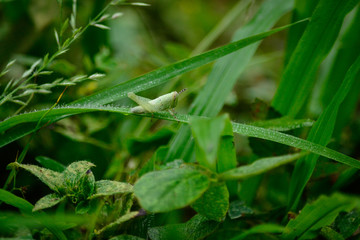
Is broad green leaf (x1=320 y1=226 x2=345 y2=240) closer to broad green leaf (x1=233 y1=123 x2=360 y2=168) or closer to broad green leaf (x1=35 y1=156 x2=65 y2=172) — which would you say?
broad green leaf (x1=233 y1=123 x2=360 y2=168)

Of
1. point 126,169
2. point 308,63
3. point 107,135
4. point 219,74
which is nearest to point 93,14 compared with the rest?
point 107,135

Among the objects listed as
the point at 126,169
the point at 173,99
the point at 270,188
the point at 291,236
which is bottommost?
the point at 270,188

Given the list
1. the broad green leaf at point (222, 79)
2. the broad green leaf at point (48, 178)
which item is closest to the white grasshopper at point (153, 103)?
the broad green leaf at point (222, 79)

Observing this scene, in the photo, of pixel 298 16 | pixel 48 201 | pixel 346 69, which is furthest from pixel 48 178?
pixel 346 69

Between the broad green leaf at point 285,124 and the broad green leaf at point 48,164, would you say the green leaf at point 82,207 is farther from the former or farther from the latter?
the broad green leaf at point 285,124

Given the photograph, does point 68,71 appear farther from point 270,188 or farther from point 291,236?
point 291,236

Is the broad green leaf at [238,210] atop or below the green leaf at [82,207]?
below

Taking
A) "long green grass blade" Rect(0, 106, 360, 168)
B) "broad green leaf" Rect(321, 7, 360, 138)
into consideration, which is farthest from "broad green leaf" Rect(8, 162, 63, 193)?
"broad green leaf" Rect(321, 7, 360, 138)
